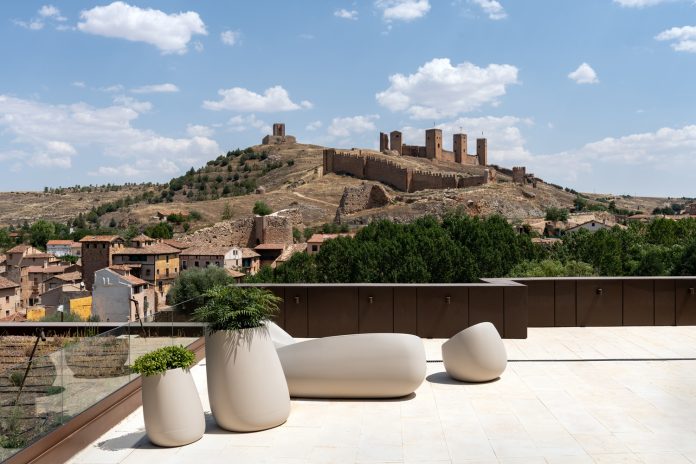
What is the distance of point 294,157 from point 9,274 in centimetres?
5868

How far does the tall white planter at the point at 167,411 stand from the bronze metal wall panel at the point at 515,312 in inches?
242

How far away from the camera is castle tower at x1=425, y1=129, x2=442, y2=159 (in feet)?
327

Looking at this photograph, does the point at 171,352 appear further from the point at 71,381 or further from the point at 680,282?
the point at 680,282

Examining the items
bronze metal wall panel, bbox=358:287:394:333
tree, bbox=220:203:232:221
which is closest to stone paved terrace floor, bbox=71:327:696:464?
bronze metal wall panel, bbox=358:287:394:333

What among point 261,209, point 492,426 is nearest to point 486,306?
point 492,426

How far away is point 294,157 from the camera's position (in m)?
112

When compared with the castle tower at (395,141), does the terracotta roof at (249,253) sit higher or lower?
lower

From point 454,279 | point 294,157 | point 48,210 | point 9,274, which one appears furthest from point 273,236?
point 48,210

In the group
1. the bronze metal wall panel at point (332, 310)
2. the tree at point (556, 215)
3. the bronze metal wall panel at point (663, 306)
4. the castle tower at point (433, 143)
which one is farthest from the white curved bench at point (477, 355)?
the castle tower at point (433, 143)

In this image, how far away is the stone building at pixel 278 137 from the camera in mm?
124062

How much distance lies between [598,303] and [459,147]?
95638mm

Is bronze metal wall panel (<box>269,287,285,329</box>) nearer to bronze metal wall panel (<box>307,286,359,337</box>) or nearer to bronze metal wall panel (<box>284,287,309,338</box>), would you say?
bronze metal wall panel (<box>284,287,309,338</box>)

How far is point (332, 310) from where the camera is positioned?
416 inches

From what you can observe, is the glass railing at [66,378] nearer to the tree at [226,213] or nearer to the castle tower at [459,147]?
the tree at [226,213]
